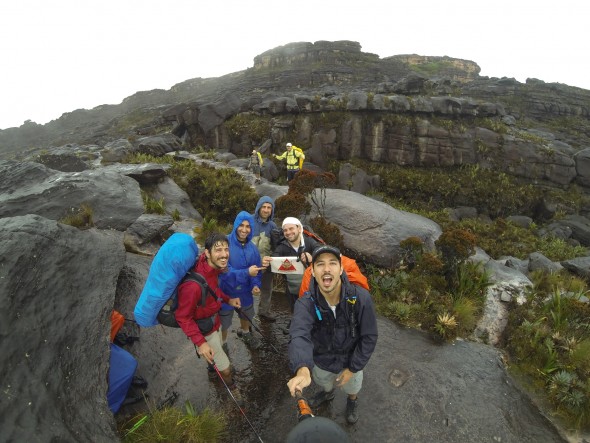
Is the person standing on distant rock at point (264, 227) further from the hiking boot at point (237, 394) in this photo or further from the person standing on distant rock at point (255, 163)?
the person standing on distant rock at point (255, 163)

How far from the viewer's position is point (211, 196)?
13336mm

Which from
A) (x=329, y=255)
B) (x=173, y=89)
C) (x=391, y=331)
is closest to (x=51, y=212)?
(x=329, y=255)

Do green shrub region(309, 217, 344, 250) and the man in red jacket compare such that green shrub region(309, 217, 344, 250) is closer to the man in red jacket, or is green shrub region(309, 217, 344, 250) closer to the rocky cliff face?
the man in red jacket

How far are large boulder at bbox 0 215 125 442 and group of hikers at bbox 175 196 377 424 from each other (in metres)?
1.25

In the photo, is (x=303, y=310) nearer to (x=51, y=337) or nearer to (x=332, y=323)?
(x=332, y=323)

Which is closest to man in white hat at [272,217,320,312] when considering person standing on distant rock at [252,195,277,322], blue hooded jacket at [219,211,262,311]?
person standing on distant rock at [252,195,277,322]

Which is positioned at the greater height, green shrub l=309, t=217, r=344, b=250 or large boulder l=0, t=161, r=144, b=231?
large boulder l=0, t=161, r=144, b=231

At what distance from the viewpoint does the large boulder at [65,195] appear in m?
8.01

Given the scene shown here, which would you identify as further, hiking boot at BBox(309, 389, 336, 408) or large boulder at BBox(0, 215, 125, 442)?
hiking boot at BBox(309, 389, 336, 408)

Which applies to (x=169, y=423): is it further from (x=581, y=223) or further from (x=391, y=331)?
(x=581, y=223)

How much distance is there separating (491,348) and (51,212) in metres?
11.3

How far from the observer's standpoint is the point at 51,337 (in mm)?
3400

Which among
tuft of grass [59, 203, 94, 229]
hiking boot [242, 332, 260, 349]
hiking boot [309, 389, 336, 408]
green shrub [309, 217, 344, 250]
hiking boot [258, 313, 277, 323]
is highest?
tuft of grass [59, 203, 94, 229]

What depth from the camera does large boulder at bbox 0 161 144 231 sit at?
801 centimetres
